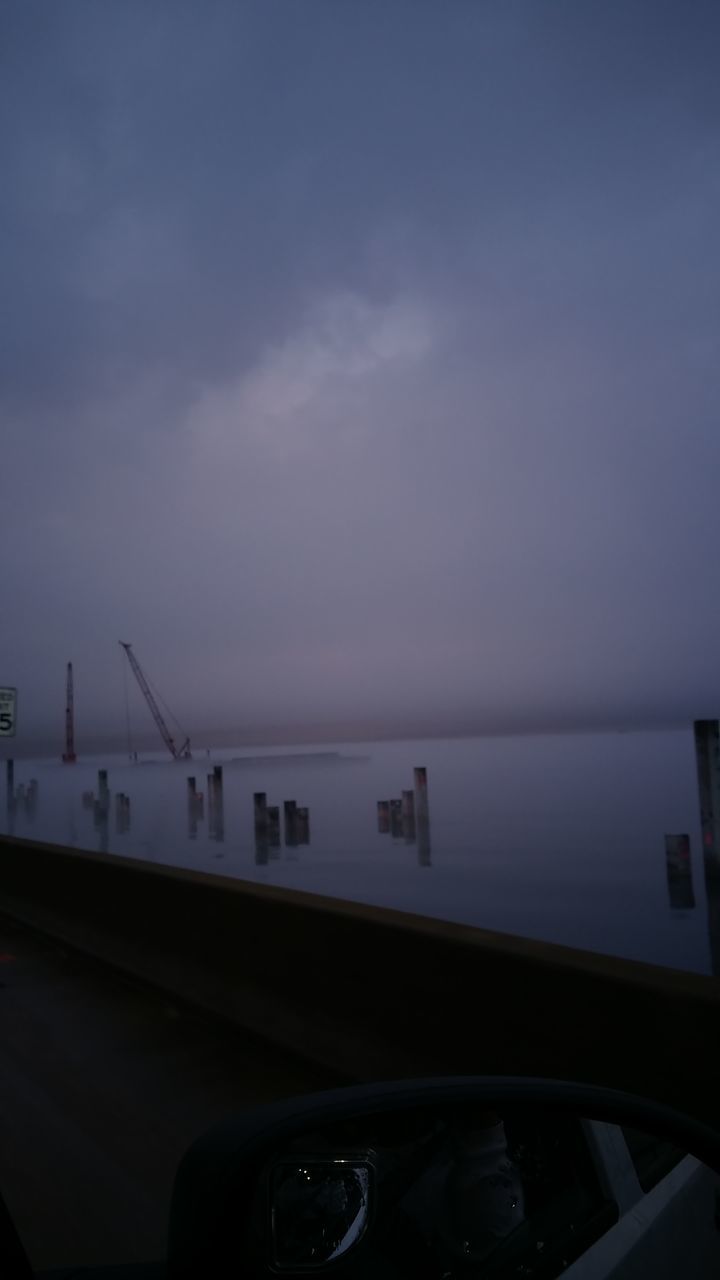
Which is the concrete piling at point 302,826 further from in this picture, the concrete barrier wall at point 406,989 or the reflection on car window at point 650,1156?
the reflection on car window at point 650,1156

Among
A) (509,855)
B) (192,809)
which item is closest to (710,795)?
(509,855)

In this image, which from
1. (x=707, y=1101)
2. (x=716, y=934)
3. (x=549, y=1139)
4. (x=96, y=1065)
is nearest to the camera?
(x=549, y=1139)

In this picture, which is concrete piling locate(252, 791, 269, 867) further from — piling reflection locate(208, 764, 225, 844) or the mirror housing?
the mirror housing

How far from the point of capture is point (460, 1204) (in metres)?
1.67

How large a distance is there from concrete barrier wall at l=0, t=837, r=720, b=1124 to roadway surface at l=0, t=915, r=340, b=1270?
0.27 metres

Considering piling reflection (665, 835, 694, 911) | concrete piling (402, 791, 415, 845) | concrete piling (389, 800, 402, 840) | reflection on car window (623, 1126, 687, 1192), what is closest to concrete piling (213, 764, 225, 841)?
concrete piling (389, 800, 402, 840)

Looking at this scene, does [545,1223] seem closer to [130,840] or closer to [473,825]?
[473,825]

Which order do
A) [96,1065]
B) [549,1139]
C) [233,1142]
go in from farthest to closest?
[96,1065]
[549,1139]
[233,1142]

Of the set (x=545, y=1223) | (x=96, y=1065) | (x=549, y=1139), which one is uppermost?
(x=549, y=1139)

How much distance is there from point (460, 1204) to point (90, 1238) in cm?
236

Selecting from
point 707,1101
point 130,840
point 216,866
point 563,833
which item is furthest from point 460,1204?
point 130,840

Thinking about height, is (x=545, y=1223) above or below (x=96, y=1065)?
above

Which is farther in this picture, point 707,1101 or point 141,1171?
point 141,1171

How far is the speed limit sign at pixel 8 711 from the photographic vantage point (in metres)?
10.5
